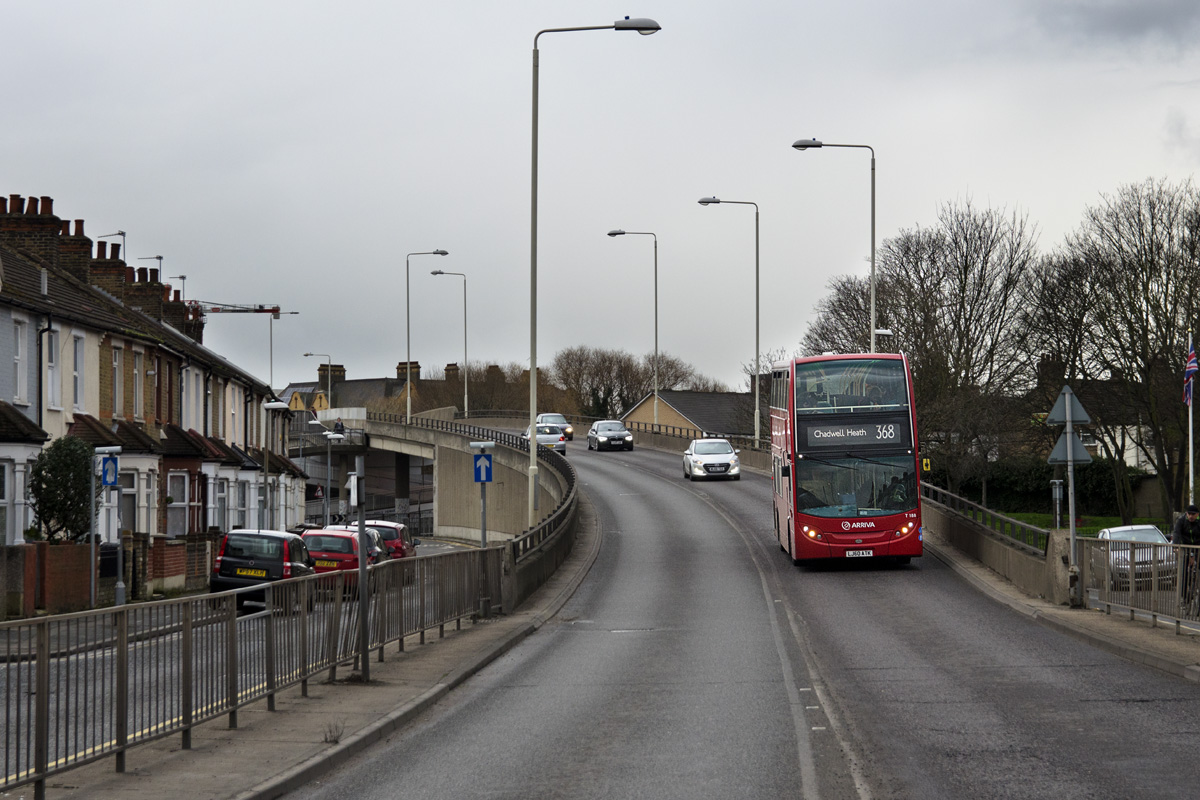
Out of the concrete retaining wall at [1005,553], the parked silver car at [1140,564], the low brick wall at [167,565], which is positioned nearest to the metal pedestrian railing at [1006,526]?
the concrete retaining wall at [1005,553]

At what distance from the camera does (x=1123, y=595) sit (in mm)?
19047

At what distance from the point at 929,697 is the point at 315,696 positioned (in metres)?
5.98

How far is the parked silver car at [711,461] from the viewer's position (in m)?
55.4

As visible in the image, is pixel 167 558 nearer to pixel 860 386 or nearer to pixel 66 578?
pixel 66 578

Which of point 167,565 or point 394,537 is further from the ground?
point 394,537

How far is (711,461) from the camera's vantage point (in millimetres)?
55344

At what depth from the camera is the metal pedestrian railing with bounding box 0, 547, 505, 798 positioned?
25.9 ft

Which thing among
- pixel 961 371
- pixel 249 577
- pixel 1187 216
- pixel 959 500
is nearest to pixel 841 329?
pixel 961 371

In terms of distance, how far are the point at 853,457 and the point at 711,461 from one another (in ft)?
91.2

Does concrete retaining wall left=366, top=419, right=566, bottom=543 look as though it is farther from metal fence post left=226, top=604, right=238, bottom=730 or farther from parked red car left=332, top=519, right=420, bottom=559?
metal fence post left=226, top=604, right=238, bottom=730

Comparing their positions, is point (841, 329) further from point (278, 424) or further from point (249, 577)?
point (249, 577)

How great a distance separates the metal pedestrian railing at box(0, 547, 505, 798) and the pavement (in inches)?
8.9

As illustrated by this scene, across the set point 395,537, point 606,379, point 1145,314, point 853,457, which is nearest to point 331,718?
point 853,457

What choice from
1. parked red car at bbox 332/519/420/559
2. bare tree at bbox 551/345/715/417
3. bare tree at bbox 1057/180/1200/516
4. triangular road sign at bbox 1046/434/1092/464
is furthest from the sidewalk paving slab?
bare tree at bbox 551/345/715/417
